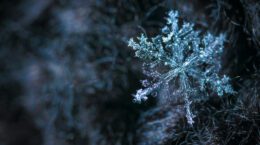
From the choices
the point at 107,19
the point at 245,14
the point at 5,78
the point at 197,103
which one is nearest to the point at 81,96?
the point at 107,19

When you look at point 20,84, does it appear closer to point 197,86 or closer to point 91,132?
point 91,132

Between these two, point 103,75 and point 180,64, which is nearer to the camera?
point 180,64

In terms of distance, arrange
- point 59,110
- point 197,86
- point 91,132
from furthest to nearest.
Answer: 1. point 59,110
2. point 91,132
3. point 197,86

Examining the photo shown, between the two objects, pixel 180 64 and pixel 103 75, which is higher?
pixel 103 75

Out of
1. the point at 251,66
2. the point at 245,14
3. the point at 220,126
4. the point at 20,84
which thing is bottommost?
the point at 220,126
